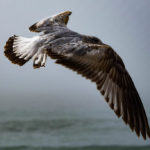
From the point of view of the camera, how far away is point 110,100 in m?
3.12

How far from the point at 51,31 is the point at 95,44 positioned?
59 centimetres

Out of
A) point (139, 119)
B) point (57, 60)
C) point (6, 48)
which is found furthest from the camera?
point (6, 48)

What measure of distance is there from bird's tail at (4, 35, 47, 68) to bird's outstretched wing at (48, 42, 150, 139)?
0.38ft

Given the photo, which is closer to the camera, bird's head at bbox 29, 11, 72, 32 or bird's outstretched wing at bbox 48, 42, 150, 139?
bird's outstretched wing at bbox 48, 42, 150, 139

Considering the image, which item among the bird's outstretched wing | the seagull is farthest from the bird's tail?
the bird's outstretched wing

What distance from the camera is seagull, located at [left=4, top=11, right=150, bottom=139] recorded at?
302cm

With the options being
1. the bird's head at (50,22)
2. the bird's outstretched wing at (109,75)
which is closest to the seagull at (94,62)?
the bird's outstretched wing at (109,75)

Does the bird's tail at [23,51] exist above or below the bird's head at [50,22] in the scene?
below

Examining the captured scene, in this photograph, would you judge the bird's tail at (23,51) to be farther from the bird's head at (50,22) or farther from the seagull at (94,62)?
the bird's head at (50,22)

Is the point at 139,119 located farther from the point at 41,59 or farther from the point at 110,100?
the point at 41,59

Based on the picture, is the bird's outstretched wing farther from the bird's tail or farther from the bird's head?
the bird's head

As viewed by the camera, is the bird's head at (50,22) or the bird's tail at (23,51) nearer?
the bird's tail at (23,51)

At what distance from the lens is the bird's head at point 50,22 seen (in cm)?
373

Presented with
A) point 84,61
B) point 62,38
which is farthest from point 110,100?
point 62,38
